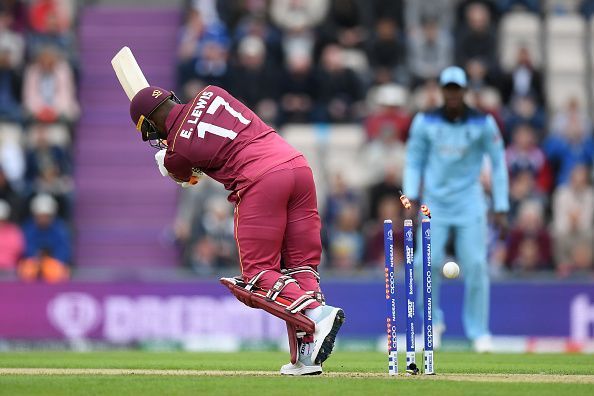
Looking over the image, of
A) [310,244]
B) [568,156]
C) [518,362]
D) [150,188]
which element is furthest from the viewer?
[150,188]

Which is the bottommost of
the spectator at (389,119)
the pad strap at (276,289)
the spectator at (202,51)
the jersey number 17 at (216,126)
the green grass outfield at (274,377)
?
the green grass outfield at (274,377)

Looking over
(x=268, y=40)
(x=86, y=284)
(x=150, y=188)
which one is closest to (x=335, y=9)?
(x=268, y=40)

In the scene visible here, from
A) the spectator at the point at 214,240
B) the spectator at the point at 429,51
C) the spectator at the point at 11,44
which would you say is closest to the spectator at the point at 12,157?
the spectator at the point at 11,44

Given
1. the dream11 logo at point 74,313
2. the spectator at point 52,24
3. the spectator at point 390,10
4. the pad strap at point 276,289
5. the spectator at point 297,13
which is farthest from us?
the spectator at point 390,10

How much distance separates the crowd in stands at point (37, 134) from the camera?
Answer: 18.3 meters

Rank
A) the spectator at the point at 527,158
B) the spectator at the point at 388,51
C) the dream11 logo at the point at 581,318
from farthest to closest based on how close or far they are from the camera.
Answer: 1. the spectator at the point at 388,51
2. the spectator at the point at 527,158
3. the dream11 logo at the point at 581,318

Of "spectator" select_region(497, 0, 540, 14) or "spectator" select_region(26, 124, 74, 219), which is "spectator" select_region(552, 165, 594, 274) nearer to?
"spectator" select_region(497, 0, 540, 14)

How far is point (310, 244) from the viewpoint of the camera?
390 inches

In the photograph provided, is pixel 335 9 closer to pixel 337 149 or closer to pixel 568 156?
pixel 337 149

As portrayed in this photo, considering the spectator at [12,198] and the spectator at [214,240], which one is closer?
the spectator at [214,240]

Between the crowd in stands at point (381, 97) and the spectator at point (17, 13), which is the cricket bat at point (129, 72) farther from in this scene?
the spectator at point (17, 13)

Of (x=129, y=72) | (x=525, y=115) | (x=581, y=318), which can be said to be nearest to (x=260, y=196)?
(x=129, y=72)

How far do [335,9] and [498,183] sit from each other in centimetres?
841

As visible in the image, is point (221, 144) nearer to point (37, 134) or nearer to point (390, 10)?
point (37, 134)
